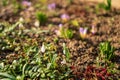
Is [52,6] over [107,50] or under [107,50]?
over

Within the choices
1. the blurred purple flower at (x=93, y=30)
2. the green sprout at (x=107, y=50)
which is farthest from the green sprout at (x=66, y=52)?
the blurred purple flower at (x=93, y=30)

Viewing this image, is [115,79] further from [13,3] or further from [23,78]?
[13,3]

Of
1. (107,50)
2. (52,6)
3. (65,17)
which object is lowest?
(107,50)

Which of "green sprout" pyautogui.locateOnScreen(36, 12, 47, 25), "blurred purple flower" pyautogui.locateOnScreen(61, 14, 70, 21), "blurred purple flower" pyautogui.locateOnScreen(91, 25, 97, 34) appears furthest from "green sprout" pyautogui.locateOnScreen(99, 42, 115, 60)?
"green sprout" pyautogui.locateOnScreen(36, 12, 47, 25)

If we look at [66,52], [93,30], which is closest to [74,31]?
[93,30]

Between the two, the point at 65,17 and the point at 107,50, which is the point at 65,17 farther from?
the point at 107,50

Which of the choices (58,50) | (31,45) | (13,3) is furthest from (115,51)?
(13,3)

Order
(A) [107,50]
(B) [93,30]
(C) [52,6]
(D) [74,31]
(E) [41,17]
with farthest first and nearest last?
(C) [52,6] → (E) [41,17] → (D) [74,31] → (B) [93,30] → (A) [107,50]

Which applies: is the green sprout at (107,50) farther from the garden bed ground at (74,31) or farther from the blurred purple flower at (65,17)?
the blurred purple flower at (65,17)

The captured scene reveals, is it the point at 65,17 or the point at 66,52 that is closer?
the point at 66,52
